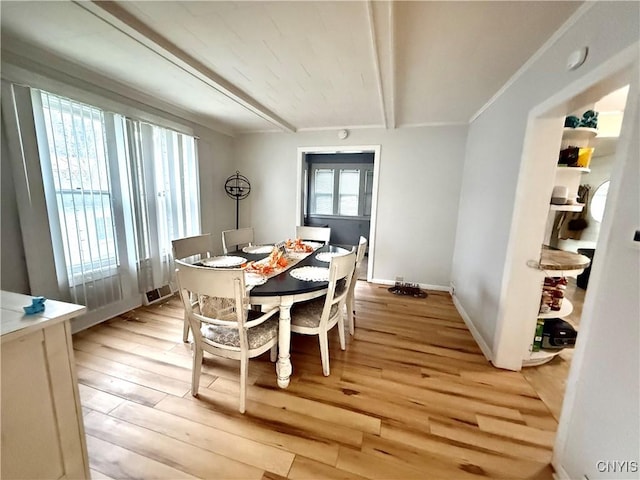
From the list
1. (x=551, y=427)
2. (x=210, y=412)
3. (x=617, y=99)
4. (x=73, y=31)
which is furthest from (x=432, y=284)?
(x=73, y=31)

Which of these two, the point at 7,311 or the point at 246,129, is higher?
the point at 246,129

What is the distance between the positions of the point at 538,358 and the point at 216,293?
2.50m

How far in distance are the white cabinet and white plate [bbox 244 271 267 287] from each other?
838mm

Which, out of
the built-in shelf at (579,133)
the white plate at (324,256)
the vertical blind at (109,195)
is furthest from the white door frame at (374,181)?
the built-in shelf at (579,133)

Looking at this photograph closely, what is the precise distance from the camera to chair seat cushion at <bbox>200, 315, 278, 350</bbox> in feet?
5.04

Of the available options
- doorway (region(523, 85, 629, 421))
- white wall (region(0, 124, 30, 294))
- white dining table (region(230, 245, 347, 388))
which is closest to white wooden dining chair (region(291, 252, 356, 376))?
white dining table (region(230, 245, 347, 388))

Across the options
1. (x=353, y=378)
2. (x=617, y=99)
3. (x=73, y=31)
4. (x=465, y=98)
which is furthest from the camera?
(x=465, y=98)

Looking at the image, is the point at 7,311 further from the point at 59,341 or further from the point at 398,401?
the point at 398,401

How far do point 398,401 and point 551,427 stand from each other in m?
0.87

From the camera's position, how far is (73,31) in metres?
1.63

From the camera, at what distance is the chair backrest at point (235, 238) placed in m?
2.76

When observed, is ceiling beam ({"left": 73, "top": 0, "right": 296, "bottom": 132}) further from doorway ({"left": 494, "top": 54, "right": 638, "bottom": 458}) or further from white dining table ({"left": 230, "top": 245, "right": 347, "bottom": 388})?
doorway ({"left": 494, "top": 54, "right": 638, "bottom": 458})

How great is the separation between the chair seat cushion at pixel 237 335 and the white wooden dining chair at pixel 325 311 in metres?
0.19

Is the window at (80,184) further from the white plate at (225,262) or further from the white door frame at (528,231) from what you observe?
the white door frame at (528,231)
